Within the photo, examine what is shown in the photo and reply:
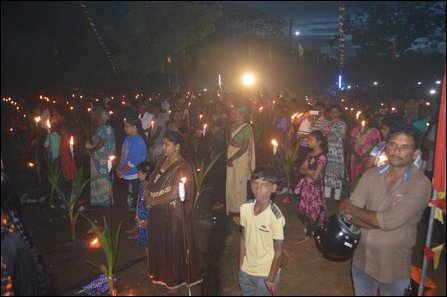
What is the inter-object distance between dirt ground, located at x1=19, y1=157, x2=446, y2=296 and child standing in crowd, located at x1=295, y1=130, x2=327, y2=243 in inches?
20.7

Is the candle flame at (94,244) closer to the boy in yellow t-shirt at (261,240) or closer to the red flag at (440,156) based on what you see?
the boy in yellow t-shirt at (261,240)

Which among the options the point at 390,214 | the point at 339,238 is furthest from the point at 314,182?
the point at 390,214

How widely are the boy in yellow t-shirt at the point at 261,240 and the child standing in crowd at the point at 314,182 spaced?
91.7 inches

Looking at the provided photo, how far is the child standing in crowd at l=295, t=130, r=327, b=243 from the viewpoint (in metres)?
5.71

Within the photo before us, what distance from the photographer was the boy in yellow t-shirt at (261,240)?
3410 mm

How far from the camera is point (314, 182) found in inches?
229

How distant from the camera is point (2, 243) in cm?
293

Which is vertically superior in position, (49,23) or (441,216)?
(49,23)

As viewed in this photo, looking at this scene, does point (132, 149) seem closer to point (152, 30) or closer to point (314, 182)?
point (314, 182)

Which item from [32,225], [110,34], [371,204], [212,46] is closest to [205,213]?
[32,225]

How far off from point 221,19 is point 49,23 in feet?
83.0

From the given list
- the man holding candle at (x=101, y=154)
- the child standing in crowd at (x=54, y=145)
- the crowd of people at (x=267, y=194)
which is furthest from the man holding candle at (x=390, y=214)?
the child standing in crowd at (x=54, y=145)

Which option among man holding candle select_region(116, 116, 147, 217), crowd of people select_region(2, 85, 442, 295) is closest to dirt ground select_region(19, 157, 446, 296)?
crowd of people select_region(2, 85, 442, 295)

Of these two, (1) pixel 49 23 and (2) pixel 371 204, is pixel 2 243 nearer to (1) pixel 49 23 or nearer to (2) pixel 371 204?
(2) pixel 371 204
